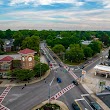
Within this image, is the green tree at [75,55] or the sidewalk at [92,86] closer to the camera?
the sidewalk at [92,86]

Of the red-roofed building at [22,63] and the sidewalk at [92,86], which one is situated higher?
the red-roofed building at [22,63]

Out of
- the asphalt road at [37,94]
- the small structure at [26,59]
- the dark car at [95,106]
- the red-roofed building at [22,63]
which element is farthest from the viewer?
the small structure at [26,59]

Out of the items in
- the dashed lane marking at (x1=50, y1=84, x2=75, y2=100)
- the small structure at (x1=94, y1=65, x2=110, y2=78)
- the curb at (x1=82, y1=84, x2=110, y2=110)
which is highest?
the small structure at (x1=94, y1=65, x2=110, y2=78)

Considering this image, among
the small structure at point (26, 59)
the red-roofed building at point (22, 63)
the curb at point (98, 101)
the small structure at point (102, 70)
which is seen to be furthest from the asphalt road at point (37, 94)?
the small structure at point (102, 70)

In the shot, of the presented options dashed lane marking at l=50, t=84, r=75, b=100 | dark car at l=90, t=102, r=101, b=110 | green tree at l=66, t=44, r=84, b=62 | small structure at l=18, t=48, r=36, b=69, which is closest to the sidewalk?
dark car at l=90, t=102, r=101, b=110

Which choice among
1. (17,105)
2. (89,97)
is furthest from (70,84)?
(17,105)

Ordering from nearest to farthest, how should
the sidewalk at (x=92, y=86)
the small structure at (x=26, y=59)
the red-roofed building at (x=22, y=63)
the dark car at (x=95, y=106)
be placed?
the dark car at (x=95, y=106)
the sidewalk at (x=92, y=86)
the red-roofed building at (x=22, y=63)
the small structure at (x=26, y=59)

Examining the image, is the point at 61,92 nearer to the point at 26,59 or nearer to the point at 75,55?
the point at 26,59

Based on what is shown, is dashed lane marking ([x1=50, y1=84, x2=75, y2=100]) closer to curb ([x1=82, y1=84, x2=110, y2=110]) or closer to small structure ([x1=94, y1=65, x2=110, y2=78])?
curb ([x1=82, y1=84, x2=110, y2=110])

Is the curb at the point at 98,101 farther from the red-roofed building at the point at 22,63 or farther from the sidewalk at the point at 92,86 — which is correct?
the red-roofed building at the point at 22,63

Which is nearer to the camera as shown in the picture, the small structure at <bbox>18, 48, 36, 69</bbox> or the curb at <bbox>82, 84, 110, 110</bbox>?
the curb at <bbox>82, 84, 110, 110</bbox>

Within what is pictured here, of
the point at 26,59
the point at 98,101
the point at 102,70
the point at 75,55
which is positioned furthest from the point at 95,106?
the point at 75,55

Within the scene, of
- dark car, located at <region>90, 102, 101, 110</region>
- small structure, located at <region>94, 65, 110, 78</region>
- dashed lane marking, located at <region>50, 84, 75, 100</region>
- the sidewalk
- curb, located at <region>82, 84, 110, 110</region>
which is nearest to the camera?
dark car, located at <region>90, 102, 101, 110</region>
